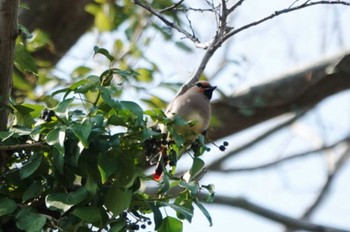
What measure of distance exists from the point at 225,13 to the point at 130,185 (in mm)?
503

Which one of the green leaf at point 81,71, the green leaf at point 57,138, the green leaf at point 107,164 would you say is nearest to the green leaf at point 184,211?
the green leaf at point 107,164

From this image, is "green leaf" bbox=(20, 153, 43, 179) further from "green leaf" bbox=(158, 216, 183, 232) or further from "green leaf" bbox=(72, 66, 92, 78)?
"green leaf" bbox=(72, 66, 92, 78)

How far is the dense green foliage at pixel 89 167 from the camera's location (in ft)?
6.42

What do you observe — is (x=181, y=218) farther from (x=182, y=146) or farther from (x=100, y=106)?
(x=100, y=106)

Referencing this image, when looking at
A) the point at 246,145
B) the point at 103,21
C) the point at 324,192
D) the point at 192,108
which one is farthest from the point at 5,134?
the point at 324,192

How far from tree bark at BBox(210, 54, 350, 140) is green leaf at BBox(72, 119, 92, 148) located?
1.96 metres

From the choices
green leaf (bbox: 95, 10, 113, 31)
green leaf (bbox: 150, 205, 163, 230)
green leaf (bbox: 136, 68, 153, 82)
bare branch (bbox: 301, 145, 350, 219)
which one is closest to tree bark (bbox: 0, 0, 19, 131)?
green leaf (bbox: 150, 205, 163, 230)

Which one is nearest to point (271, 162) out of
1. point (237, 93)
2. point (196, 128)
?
point (237, 93)

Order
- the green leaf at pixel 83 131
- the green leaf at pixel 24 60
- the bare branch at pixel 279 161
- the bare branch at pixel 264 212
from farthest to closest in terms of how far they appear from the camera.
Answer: the bare branch at pixel 279 161, the bare branch at pixel 264 212, the green leaf at pixel 24 60, the green leaf at pixel 83 131

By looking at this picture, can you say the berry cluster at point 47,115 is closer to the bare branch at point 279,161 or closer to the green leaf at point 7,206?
the green leaf at point 7,206

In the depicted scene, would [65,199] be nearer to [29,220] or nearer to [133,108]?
[29,220]

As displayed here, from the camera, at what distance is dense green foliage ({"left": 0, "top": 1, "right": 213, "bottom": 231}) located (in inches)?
77.1

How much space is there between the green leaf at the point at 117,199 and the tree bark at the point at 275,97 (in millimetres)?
1868

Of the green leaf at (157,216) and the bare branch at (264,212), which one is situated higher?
the bare branch at (264,212)
